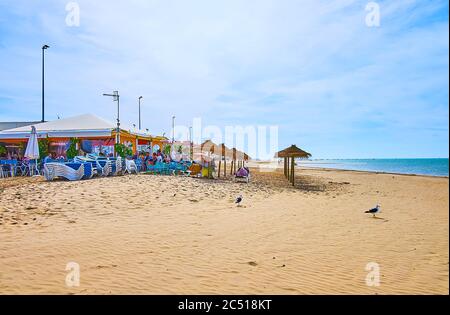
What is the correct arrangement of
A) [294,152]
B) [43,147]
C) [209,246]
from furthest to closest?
[294,152] → [43,147] → [209,246]

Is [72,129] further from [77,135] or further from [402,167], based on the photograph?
[402,167]

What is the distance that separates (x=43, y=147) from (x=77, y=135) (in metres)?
2.10

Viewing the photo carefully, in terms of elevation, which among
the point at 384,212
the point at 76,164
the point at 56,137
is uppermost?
the point at 56,137

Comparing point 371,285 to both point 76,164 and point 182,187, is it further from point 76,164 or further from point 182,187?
point 76,164

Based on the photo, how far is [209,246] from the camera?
491cm

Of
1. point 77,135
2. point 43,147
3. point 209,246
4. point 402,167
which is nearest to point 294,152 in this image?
point 77,135

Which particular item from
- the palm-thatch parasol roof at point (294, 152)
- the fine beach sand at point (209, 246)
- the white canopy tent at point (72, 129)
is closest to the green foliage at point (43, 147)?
the white canopy tent at point (72, 129)

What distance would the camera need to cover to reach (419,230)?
627cm

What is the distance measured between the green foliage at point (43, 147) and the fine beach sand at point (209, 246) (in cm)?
1018

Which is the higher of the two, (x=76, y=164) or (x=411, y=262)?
(x=76, y=164)

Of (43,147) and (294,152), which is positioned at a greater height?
(43,147)

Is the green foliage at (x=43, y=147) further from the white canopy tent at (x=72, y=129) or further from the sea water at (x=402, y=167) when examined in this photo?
the sea water at (x=402, y=167)

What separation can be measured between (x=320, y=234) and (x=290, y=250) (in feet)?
4.29
